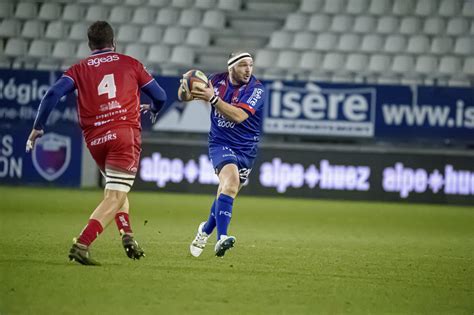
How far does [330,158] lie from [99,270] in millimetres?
12249

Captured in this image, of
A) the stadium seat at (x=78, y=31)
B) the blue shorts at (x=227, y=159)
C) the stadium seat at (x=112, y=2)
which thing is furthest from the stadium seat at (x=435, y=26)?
the blue shorts at (x=227, y=159)

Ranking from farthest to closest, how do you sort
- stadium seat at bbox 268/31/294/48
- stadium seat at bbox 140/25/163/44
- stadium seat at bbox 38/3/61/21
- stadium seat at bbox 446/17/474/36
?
stadium seat at bbox 38/3/61/21
stadium seat at bbox 140/25/163/44
stadium seat at bbox 268/31/294/48
stadium seat at bbox 446/17/474/36

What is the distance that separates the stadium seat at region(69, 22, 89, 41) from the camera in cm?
2412

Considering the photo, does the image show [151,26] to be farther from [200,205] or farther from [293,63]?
[200,205]

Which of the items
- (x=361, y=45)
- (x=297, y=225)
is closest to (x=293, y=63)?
(x=361, y=45)

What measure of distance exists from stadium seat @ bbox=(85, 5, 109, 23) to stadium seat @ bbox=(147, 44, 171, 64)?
1685mm

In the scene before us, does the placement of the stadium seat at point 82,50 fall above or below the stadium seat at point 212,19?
below

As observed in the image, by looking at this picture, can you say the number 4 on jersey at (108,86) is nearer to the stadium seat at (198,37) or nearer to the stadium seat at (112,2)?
the stadium seat at (198,37)

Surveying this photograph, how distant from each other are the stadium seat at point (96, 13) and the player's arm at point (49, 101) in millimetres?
15915

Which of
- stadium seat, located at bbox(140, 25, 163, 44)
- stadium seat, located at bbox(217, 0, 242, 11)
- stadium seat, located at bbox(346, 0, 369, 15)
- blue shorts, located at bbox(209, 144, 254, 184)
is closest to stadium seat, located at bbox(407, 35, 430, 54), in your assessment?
stadium seat, located at bbox(346, 0, 369, 15)

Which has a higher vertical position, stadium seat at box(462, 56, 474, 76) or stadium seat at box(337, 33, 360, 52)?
stadium seat at box(337, 33, 360, 52)

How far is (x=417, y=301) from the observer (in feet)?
Result: 24.1

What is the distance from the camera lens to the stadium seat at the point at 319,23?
23969 mm

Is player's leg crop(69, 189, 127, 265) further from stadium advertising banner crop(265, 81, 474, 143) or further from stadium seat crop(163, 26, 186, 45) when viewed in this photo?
stadium seat crop(163, 26, 186, 45)
